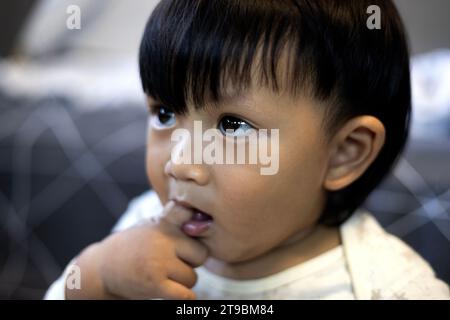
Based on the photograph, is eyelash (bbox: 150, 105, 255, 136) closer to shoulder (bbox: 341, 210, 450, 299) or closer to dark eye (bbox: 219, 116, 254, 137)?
dark eye (bbox: 219, 116, 254, 137)

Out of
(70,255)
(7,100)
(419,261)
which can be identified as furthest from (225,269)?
(7,100)

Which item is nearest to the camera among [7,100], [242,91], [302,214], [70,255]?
[242,91]

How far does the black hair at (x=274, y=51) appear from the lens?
0.53 metres

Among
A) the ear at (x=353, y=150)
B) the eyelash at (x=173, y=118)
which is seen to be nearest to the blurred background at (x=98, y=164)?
the ear at (x=353, y=150)

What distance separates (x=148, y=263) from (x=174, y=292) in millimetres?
42

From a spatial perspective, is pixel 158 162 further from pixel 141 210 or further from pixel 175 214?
pixel 141 210

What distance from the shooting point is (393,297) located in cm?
62

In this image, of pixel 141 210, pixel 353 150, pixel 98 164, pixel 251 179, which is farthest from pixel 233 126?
pixel 98 164

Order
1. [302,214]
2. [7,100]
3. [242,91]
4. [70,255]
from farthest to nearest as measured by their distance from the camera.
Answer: [7,100] → [70,255] → [302,214] → [242,91]

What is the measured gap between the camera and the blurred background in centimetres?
83

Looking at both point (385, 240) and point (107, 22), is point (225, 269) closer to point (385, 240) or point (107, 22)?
point (385, 240)

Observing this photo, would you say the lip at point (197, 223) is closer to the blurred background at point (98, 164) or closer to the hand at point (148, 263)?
the hand at point (148, 263)

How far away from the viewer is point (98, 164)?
0.96m
